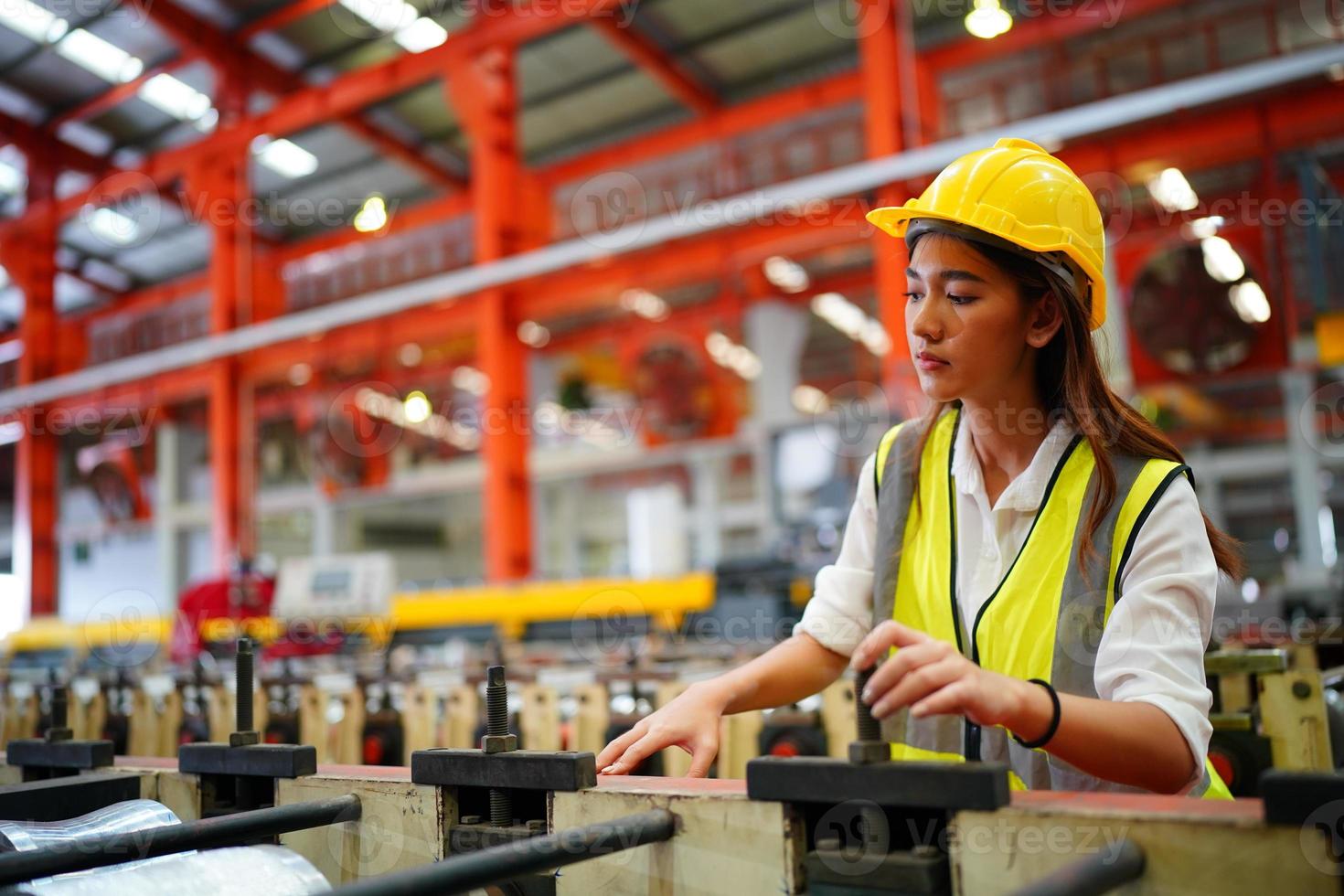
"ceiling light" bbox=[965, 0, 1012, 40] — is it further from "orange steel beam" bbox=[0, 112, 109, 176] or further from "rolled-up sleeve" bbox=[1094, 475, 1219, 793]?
"orange steel beam" bbox=[0, 112, 109, 176]

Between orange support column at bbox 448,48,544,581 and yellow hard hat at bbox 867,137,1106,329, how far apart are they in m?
8.66

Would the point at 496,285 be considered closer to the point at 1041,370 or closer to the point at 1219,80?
the point at 1219,80

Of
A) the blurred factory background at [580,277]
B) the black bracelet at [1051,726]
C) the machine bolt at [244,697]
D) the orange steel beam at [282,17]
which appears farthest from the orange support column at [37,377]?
the black bracelet at [1051,726]

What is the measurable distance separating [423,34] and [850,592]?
1074cm

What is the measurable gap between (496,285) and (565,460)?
16.1 feet

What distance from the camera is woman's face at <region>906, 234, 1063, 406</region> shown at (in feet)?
4.06

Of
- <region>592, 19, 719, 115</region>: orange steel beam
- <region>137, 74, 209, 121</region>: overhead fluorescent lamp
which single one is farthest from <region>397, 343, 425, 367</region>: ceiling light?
<region>592, 19, 719, 115</region>: orange steel beam

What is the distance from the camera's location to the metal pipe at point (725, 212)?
262 inches

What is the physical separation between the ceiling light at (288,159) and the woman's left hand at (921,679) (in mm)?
13040

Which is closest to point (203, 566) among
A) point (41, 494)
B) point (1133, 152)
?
point (41, 494)

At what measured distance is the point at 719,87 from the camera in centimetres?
1277

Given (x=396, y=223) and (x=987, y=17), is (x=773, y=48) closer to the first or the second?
(x=396, y=223)

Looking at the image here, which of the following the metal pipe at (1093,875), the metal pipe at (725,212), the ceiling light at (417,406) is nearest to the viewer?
the metal pipe at (1093,875)

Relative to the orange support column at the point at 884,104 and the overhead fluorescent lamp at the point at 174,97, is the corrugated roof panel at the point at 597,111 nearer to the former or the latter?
the overhead fluorescent lamp at the point at 174,97
